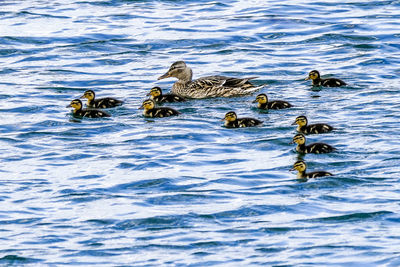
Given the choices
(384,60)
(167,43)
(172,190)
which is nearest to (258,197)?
(172,190)

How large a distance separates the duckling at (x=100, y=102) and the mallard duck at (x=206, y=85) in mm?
1370

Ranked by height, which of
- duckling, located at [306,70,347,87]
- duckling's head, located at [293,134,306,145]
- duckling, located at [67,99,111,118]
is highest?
duckling, located at [306,70,347,87]

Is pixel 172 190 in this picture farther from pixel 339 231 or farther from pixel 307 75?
pixel 307 75

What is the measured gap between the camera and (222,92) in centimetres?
1587

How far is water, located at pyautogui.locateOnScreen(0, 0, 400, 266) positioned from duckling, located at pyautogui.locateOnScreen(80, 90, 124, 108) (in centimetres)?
13

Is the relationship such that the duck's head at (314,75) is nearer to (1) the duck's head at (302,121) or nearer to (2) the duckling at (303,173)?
(1) the duck's head at (302,121)

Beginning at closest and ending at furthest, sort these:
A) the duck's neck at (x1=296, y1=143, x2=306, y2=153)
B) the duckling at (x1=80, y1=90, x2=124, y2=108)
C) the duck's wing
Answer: the duck's neck at (x1=296, y1=143, x2=306, y2=153) → the duckling at (x1=80, y1=90, x2=124, y2=108) → the duck's wing

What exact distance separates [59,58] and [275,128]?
5787 mm

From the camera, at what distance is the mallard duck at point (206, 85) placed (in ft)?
51.8

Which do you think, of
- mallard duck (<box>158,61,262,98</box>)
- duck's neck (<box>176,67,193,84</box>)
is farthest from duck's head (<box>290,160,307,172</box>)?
duck's neck (<box>176,67,193,84</box>)

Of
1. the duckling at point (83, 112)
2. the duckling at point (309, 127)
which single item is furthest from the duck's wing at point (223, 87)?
the duckling at point (309, 127)

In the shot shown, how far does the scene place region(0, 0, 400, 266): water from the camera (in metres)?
9.88

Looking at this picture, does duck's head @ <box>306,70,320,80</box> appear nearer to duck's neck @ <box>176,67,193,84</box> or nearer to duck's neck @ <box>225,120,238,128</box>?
duck's neck @ <box>176,67,193,84</box>

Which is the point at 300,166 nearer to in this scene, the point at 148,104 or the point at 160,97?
the point at 148,104
